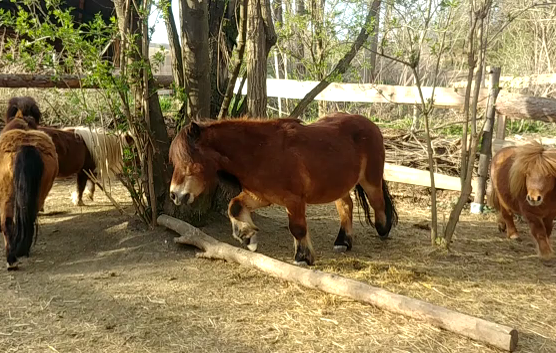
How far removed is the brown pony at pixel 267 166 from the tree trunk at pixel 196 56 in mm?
971

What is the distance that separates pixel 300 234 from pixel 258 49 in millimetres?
2231

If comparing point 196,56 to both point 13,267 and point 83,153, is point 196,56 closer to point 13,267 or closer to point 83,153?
point 83,153

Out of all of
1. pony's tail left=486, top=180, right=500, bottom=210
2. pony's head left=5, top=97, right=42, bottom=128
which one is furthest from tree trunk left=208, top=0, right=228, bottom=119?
pony's tail left=486, top=180, right=500, bottom=210

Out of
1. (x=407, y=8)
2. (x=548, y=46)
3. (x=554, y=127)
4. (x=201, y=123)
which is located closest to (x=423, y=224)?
(x=407, y=8)

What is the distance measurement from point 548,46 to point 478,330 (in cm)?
1403

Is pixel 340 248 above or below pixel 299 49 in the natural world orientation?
Answer: below

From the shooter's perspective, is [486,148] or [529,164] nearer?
Answer: [529,164]

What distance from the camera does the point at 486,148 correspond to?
7.15 metres

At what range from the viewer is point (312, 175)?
497 centimetres

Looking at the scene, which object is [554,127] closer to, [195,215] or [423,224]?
[423,224]

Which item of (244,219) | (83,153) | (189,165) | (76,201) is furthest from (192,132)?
(76,201)

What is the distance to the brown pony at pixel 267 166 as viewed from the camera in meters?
4.68

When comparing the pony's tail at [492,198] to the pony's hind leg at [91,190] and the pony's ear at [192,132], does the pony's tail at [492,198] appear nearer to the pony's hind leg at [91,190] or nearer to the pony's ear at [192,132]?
the pony's ear at [192,132]


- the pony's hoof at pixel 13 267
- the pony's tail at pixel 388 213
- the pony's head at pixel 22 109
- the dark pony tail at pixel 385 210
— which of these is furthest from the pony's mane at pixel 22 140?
the pony's tail at pixel 388 213
